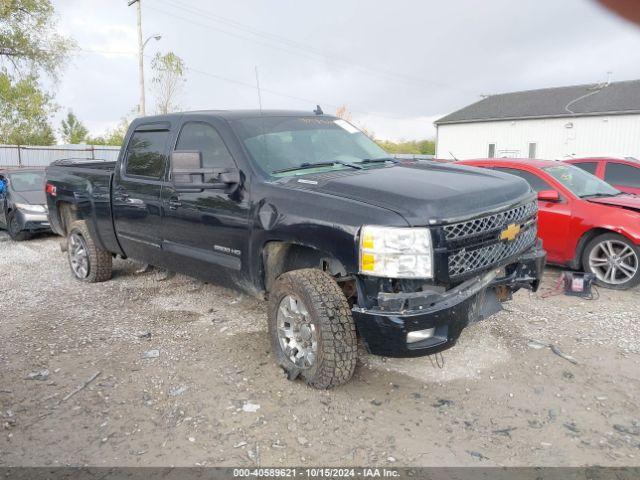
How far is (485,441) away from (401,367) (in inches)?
41.2

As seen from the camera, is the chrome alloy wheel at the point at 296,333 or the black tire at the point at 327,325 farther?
the chrome alloy wheel at the point at 296,333

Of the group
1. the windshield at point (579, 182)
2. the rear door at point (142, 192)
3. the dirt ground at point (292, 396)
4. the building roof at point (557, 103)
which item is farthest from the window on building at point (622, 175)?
the building roof at point (557, 103)

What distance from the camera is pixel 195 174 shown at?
3.92 m

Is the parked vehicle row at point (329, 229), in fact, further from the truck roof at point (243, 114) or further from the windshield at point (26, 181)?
the windshield at point (26, 181)

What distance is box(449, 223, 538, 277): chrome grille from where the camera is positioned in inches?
126

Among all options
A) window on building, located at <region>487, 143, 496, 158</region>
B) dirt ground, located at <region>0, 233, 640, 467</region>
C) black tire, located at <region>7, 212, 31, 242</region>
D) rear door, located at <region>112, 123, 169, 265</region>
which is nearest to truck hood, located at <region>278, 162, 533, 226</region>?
dirt ground, located at <region>0, 233, 640, 467</region>

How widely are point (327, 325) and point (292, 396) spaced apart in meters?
0.60

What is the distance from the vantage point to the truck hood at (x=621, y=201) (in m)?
5.89

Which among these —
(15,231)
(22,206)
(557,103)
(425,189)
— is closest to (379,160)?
(425,189)

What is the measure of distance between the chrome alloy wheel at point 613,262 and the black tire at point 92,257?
18.7ft

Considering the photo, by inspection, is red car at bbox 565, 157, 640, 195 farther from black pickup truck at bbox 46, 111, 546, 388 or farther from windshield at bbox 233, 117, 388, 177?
windshield at bbox 233, 117, 388, 177

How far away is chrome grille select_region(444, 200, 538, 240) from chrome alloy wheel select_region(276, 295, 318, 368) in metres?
1.09

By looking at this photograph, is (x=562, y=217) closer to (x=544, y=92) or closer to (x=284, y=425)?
(x=284, y=425)

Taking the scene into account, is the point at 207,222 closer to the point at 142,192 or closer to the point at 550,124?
the point at 142,192
